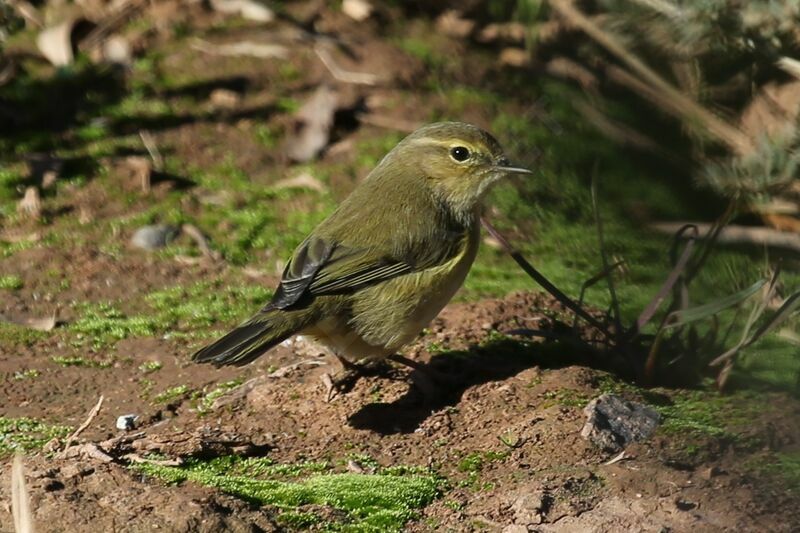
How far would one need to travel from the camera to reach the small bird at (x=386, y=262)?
14.6ft

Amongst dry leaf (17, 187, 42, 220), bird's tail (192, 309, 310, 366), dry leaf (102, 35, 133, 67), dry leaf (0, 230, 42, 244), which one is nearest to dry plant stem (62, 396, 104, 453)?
bird's tail (192, 309, 310, 366)

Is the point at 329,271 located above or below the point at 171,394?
above

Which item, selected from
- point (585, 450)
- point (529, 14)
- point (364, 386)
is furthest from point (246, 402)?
point (529, 14)

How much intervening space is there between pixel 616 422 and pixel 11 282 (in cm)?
318

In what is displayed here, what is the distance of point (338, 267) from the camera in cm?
461

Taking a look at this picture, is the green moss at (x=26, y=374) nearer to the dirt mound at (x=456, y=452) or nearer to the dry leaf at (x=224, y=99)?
the dirt mound at (x=456, y=452)

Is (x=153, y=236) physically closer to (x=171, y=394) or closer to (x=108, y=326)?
(x=108, y=326)

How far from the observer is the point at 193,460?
411 centimetres

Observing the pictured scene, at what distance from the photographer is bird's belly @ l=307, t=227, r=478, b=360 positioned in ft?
14.9

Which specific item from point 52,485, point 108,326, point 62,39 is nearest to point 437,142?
point 108,326

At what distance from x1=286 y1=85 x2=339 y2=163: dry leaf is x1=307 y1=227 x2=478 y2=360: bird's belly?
7.98 ft

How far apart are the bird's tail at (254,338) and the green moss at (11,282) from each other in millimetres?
1847

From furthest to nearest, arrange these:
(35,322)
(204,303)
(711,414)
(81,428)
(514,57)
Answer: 1. (514,57)
2. (204,303)
3. (35,322)
4. (711,414)
5. (81,428)

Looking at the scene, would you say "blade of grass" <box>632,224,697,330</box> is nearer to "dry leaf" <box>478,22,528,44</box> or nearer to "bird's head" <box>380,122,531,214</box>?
"bird's head" <box>380,122,531,214</box>
